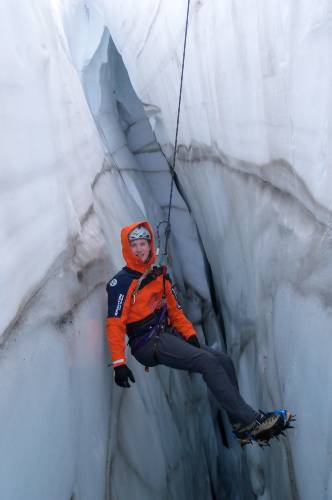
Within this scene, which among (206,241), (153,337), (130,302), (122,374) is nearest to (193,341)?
(153,337)

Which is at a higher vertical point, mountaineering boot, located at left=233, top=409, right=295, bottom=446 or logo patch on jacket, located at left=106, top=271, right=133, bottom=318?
logo patch on jacket, located at left=106, top=271, right=133, bottom=318

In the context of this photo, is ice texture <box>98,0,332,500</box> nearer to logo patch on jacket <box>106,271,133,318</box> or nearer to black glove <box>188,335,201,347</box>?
black glove <box>188,335,201,347</box>

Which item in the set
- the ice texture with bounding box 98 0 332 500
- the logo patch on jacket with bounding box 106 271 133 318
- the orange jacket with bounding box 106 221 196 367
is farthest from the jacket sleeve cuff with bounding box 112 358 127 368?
the ice texture with bounding box 98 0 332 500

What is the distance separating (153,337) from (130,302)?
17cm

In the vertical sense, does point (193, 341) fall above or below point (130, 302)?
below

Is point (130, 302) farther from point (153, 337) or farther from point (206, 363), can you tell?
point (206, 363)

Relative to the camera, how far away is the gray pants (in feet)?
Answer: 6.08

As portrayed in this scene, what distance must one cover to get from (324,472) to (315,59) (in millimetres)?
1162

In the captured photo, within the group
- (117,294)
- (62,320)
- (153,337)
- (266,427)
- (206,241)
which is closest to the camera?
(62,320)

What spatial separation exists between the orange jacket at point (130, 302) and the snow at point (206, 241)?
0.08 metres

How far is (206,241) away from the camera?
3.32 m

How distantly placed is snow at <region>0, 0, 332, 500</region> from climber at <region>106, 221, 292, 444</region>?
9 centimetres

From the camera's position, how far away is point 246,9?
190 cm

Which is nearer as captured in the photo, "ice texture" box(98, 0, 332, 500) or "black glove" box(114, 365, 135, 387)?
"ice texture" box(98, 0, 332, 500)
